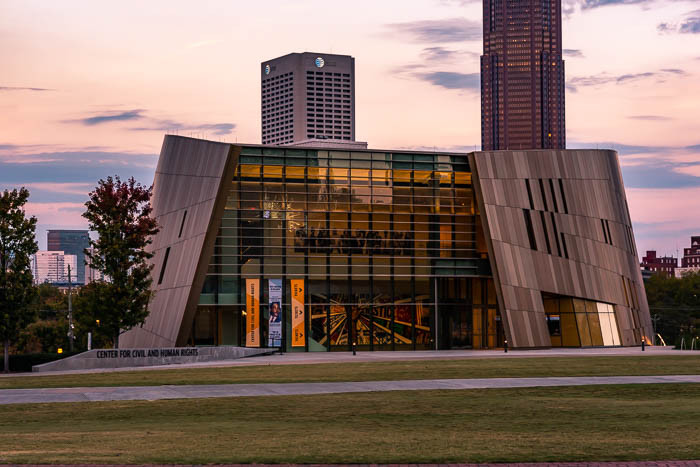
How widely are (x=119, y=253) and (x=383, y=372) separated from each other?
20528mm

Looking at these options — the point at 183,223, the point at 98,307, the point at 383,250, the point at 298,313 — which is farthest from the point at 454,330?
the point at 98,307

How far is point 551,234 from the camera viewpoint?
6650 cm

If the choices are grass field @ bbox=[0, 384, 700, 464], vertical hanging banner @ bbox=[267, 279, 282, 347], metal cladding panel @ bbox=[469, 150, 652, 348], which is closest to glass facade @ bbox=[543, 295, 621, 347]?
metal cladding panel @ bbox=[469, 150, 652, 348]

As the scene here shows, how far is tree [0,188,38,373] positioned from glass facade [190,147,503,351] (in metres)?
17.1

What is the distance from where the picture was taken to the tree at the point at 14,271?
1879 inches

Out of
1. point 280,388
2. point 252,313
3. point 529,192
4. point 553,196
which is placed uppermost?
point 529,192

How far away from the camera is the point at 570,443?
660 inches

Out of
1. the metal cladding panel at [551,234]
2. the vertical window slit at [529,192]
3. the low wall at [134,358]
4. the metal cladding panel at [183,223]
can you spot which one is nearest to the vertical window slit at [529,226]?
the metal cladding panel at [551,234]

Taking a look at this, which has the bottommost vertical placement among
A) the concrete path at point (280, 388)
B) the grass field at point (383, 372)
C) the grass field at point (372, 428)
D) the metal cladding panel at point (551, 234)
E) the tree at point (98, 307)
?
the grass field at point (383, 372)

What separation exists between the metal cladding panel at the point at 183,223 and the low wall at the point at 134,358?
6625 mm

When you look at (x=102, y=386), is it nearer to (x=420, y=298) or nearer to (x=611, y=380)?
(x=611, y=380)

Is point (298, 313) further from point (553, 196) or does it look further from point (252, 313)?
point (553, 196)

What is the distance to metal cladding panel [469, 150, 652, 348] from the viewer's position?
2562 inches

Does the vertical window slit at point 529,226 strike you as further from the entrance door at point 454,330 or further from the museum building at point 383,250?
the entrance door at point 454,330
